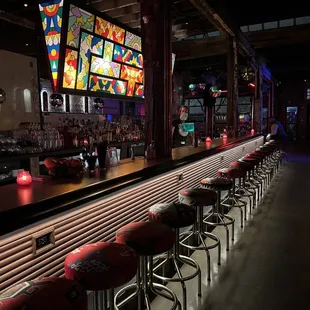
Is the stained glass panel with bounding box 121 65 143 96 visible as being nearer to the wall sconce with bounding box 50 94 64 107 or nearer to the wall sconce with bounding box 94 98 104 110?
the wall sconce with bounding box 50 94 64 107

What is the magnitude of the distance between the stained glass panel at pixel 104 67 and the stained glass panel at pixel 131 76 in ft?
Answer: 0.49

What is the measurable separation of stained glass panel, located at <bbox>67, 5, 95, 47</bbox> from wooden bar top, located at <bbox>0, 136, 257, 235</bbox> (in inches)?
68.8

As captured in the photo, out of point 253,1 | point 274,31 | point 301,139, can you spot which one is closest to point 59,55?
point 253,1

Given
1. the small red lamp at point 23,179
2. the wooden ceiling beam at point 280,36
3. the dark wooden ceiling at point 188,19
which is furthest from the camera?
the wooden ceiling beam at point 280,36

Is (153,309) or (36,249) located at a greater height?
(36,249)

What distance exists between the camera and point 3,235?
1.48 m

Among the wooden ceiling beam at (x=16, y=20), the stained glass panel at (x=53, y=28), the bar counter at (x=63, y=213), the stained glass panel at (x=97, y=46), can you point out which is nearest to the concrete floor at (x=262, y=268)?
the bar counter at (x=63, y=213)

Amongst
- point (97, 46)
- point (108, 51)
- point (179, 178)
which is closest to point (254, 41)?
point (108, 51)

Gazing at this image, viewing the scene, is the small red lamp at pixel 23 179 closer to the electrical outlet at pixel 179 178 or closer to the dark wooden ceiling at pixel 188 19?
the electrical outlet at pixel 179 178

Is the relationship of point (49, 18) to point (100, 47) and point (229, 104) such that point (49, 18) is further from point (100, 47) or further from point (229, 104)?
point (229, 104)

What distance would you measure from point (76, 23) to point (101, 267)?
3066mm

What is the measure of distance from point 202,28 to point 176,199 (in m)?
4.18

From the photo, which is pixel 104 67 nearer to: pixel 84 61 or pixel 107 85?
pixel 107 85

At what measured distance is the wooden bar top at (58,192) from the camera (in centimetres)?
156
